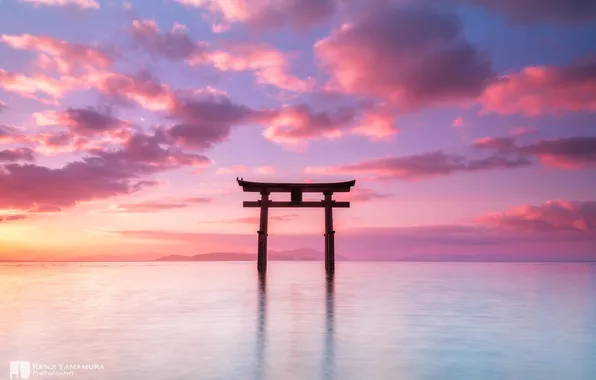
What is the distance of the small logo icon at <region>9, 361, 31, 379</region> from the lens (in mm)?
6222

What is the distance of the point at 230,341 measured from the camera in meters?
8.61

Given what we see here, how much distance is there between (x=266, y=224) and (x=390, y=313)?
1699cm

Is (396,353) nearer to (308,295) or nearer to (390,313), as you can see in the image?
(390,313)

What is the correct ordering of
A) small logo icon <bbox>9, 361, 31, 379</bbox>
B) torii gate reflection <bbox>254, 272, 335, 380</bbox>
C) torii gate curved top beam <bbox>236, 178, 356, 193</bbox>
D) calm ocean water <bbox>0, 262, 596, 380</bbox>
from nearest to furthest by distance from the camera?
small logo icon <bbox>9, 361, 31, 379</bbox>, torii gate reflection <bbox>254, 272, 335, 380</bbox>, calm ocean water <bbox>0, 262, 596, 380</bbox>, torii gate curved top beam <bbox>236, 178, 356, 193</bbox>

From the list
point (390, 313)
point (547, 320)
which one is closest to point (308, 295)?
point (390, 313)

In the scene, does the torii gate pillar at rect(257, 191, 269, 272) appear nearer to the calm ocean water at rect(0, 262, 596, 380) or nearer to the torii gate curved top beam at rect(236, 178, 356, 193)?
the torii gate curved top beam at rect(236, 178, 356, 193)

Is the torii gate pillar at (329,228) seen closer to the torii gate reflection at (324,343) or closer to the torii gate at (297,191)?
the torii gate at (297,191)

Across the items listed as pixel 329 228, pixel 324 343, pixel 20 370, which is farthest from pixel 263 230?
pixel 20 370

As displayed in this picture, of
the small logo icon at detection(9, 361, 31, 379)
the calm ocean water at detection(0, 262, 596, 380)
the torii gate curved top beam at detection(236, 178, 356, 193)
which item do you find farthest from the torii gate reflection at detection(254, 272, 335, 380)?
the torii gate curved top beam at detection(236, 178, 356, 193)

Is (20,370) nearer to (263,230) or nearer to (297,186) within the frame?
(297,186)

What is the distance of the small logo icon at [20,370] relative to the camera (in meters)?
6.22

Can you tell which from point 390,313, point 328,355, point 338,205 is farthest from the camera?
point 338,205

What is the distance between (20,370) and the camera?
6.51 metres

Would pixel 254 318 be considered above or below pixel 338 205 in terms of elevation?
below
